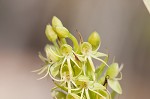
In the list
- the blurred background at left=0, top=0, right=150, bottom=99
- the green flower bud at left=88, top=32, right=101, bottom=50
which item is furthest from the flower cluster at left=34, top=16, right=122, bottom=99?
the blurred background at left=0, top=0, right=150, bottom=99

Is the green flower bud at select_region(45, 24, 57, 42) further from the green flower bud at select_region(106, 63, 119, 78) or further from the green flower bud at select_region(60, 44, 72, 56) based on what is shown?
the green flower bud at select_region(106, 63, 119, 78)

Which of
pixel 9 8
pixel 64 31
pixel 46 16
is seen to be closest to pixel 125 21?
pixel 46 16

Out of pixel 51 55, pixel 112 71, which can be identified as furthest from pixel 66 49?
pixel 112 71

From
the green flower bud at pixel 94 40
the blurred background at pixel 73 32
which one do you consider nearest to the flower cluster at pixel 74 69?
the green flower bud at pixel 94 40

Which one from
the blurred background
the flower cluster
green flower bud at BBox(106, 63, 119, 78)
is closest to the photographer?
the flower cluster

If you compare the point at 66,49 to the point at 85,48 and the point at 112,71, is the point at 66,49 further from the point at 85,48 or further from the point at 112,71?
the point at 112,71
